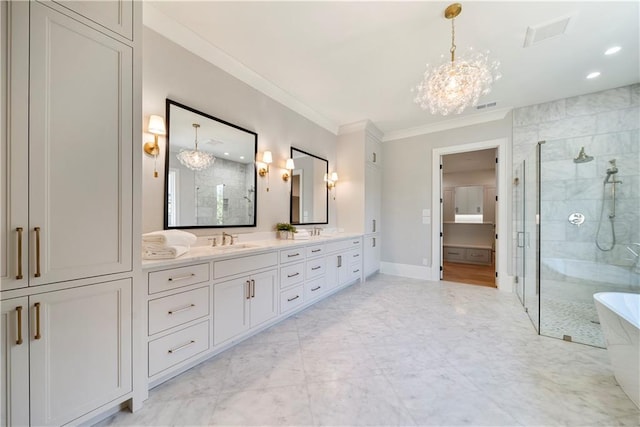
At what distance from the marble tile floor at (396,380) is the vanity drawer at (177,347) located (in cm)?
16

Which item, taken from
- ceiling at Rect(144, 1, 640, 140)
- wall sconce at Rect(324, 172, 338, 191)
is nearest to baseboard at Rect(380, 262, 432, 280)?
wall sconce at Rect(324, 172, 338, 191)

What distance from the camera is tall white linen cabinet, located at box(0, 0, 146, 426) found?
107 centimetres

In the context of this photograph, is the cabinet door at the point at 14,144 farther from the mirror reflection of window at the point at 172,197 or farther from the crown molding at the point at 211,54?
the crown molding at the point at 211,54

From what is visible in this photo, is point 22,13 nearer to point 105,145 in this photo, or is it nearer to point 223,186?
point 105,145

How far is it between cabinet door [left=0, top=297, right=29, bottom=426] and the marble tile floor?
0.43 metres

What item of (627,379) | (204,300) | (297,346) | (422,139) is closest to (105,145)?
(204,300)

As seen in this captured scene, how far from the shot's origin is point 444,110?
2.38 metres

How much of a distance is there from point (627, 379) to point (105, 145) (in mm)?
3592

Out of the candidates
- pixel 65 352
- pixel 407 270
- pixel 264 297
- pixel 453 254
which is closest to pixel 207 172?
pixel 264 297

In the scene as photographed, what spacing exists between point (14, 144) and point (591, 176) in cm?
530

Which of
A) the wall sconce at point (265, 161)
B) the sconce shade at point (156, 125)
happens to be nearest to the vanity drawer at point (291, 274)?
the wall sconce at point (265, 161)

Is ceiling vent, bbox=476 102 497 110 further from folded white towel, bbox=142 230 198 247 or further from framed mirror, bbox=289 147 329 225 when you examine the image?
folded white towel, bbox=142 230 198 247

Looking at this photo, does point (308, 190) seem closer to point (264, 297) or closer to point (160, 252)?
point (264, 297)

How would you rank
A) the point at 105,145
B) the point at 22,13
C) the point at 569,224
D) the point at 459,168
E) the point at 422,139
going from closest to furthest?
the point at 22,13
the point at 105,145
the point at 569,224
the point at 422,139
the point at 459,168
